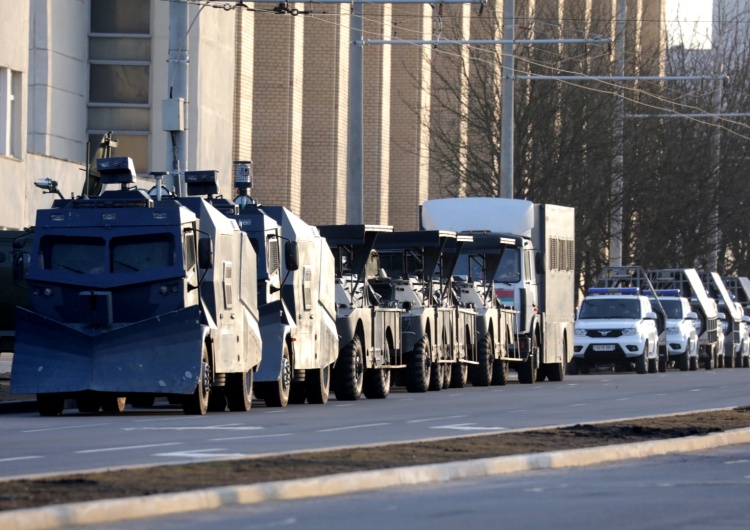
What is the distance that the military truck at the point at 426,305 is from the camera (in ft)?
101

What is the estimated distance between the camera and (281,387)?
25281 mm

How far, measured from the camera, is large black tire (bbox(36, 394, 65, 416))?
22.5 m

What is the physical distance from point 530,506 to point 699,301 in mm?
43162

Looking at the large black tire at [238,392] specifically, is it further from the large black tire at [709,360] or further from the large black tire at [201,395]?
the large black tire at [709,360]

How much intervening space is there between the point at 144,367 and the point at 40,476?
32.2ft

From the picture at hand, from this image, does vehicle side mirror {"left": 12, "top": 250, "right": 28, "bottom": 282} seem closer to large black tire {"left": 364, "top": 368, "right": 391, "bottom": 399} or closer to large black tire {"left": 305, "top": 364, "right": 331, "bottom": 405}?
large black tire {"left": 305, "top": 364, "right": 331, "bottom": 405}

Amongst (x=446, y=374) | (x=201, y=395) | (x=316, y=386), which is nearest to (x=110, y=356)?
(x=201, y=395)

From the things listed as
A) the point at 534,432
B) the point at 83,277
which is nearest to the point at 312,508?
the point at 534,432

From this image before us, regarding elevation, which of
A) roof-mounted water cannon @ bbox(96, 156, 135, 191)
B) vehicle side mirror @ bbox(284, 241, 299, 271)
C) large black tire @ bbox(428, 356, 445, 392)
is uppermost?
roof-mounted water cannon @ bbox(96, 156, 135, 191)

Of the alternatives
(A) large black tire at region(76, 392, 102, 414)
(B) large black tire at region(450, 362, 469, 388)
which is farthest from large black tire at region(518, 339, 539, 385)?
(A) large black tire at region(76, 392, 102, 414)

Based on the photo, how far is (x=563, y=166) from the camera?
170 ft

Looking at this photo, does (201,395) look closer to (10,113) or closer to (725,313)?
(10,113)

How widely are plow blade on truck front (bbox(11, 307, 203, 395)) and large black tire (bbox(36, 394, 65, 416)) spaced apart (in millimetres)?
475

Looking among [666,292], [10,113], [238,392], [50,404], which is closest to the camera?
[50,404]
